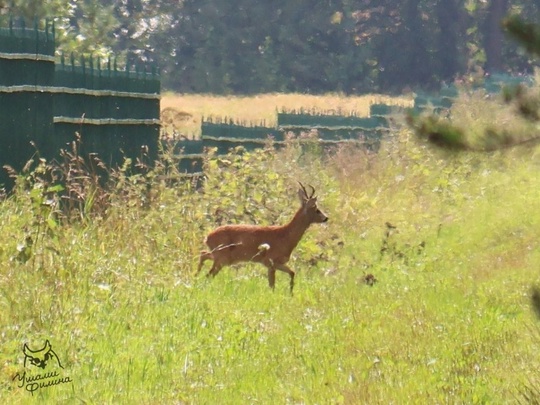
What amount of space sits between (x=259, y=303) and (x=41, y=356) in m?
2.86

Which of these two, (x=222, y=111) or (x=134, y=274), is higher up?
(x=134, y=274)

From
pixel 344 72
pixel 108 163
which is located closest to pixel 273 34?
pixel 344 72

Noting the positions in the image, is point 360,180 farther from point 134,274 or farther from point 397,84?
point 397,84

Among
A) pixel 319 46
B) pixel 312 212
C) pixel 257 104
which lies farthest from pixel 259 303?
pixel 319 46

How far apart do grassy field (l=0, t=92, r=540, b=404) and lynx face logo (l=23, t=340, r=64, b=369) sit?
35 millimetres

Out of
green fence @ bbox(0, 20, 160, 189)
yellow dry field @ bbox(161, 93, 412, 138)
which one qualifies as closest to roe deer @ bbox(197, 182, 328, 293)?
green fence @ bbox(0, 20, 160, 189)

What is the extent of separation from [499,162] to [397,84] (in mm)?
48655

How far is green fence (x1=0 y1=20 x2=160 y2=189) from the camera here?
40.2ft

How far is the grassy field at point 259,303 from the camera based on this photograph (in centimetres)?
752

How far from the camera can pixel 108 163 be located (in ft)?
47.3

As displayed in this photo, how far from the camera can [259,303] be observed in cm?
1027

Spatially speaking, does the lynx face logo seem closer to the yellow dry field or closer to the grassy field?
the grassy field

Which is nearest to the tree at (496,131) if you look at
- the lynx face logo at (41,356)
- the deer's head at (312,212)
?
the lynx face logo at (41,356)

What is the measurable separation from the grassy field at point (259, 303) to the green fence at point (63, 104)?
0.69 meters
